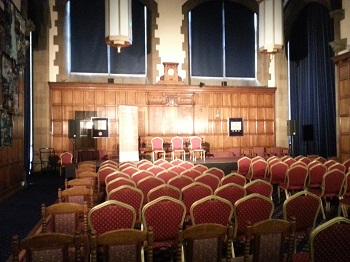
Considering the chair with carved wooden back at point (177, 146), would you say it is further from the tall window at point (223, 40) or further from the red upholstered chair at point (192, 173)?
the red upholstered chair at point (192, 173)

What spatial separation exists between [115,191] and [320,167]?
460 centimetres

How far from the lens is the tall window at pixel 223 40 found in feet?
52.5

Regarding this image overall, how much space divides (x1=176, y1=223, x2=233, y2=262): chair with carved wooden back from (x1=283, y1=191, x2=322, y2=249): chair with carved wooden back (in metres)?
1.22

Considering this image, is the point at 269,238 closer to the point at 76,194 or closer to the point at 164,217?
the point at 164,217

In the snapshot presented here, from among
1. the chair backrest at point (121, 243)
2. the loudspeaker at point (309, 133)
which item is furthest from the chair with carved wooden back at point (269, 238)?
the loudspeaker at point (309, 133)

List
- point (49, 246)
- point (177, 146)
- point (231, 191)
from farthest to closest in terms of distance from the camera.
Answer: point (177, 146)
point (231, 191)
point (49, 246)

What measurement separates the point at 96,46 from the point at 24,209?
31.6 ft

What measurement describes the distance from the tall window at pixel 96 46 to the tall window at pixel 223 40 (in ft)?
8.44

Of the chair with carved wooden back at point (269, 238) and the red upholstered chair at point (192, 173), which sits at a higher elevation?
the red upholstered chair at point (192, 173)

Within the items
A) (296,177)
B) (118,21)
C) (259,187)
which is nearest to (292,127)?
(296,177)

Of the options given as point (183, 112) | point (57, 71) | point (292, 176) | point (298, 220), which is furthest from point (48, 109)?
point (298, 220)

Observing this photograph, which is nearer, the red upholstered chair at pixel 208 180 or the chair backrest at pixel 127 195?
the chair backrest at pixel 127 195

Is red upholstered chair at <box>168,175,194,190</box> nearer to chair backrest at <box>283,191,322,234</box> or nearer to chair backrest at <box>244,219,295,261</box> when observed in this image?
chair backrest at <box>283,191,322,234</box>

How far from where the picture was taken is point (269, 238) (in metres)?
2.79
